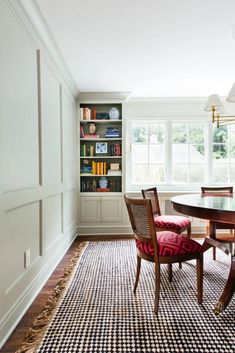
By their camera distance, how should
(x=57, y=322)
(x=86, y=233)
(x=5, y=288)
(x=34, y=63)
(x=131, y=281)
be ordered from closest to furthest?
1. (x=5, y=288)
2. (x=57, y=322)
3. (x=34, y=63)
4. (x=131, y=281)
5. (x=86, y=233)

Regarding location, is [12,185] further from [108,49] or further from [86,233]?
[86,233]

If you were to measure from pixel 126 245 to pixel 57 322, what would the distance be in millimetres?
1803

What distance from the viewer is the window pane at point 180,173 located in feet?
14.0

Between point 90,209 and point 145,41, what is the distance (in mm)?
2570

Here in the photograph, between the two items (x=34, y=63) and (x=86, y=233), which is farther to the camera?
(x=86, y=233)

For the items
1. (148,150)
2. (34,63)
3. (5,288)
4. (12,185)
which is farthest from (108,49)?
(5,288)

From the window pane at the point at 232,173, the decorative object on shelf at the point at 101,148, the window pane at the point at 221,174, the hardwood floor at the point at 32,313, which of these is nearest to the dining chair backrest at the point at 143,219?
the hardwood floor at the point at 32,313

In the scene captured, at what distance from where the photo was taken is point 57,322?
167cm

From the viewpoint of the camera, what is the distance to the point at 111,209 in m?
3.94

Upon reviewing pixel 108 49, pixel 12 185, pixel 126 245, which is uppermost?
pixel 108 49

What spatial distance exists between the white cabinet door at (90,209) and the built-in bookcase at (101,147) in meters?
0.15

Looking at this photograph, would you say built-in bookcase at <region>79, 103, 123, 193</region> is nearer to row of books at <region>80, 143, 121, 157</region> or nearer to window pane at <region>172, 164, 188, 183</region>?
row of books at <region>80, 143, 121, 157</region>

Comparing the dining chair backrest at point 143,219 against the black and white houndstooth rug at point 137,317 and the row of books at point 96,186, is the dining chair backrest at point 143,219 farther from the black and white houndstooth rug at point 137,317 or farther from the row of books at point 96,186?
the row of books at point 96,186

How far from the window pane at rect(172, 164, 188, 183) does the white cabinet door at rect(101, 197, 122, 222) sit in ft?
3.63
